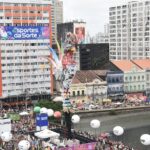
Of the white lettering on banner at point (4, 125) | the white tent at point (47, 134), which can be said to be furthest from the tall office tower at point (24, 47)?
the white tent at point (47, 134)

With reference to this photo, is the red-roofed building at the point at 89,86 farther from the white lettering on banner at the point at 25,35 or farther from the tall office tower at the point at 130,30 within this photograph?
the tall office tower at the point at 130,30

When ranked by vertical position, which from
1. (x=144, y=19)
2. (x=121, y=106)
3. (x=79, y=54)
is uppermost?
(x=144, y=19)

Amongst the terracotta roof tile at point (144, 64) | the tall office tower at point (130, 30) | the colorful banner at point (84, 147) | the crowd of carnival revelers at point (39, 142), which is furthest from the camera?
the tall office tower at point (130, 30)

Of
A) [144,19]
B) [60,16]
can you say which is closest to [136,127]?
[144,19]

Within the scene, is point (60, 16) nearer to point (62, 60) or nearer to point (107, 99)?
point (107, 99)

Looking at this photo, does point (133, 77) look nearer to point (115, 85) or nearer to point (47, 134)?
point (115, 85)

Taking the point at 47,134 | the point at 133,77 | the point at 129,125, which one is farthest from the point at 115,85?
the point at 47,134
